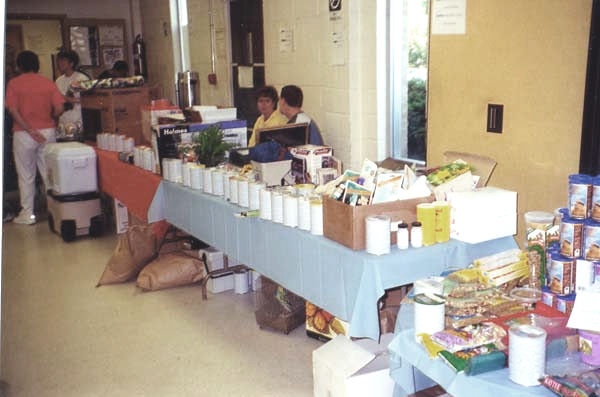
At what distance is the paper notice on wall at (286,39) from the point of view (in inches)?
218

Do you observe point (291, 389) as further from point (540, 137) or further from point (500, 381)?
point (540, 137)

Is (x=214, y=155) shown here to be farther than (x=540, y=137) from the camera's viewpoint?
Yes

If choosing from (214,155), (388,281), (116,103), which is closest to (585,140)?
(388,281)

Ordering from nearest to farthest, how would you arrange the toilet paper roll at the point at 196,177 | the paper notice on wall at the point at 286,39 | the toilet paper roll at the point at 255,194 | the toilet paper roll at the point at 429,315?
1. the toilet paper roll at the point at 429,315
2. the toilet paper roll at the point at 255,194
3. the toilet paper roll at the point at 196,177
4. the paper notice on wall at the point at 286,39

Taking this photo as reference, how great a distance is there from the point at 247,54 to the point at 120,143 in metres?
1.70

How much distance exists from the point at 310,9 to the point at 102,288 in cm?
279

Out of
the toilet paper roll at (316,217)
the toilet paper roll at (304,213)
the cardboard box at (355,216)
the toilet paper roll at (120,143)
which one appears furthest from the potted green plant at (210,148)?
the toilet paper roll at (120,143)

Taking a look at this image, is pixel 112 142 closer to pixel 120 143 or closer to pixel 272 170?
pixel 120 143

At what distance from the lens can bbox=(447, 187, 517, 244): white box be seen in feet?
9.13

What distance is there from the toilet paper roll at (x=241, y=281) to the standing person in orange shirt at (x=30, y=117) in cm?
281

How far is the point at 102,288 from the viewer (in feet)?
15.5

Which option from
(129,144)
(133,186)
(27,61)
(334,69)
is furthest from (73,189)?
(334,69)

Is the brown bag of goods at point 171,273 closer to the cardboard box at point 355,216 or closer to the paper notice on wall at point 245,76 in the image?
the cardboard box at point 355,216

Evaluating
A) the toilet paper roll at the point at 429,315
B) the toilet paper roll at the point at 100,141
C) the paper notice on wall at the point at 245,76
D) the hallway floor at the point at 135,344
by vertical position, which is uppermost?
the paper notice on wall at the point at 245,76
